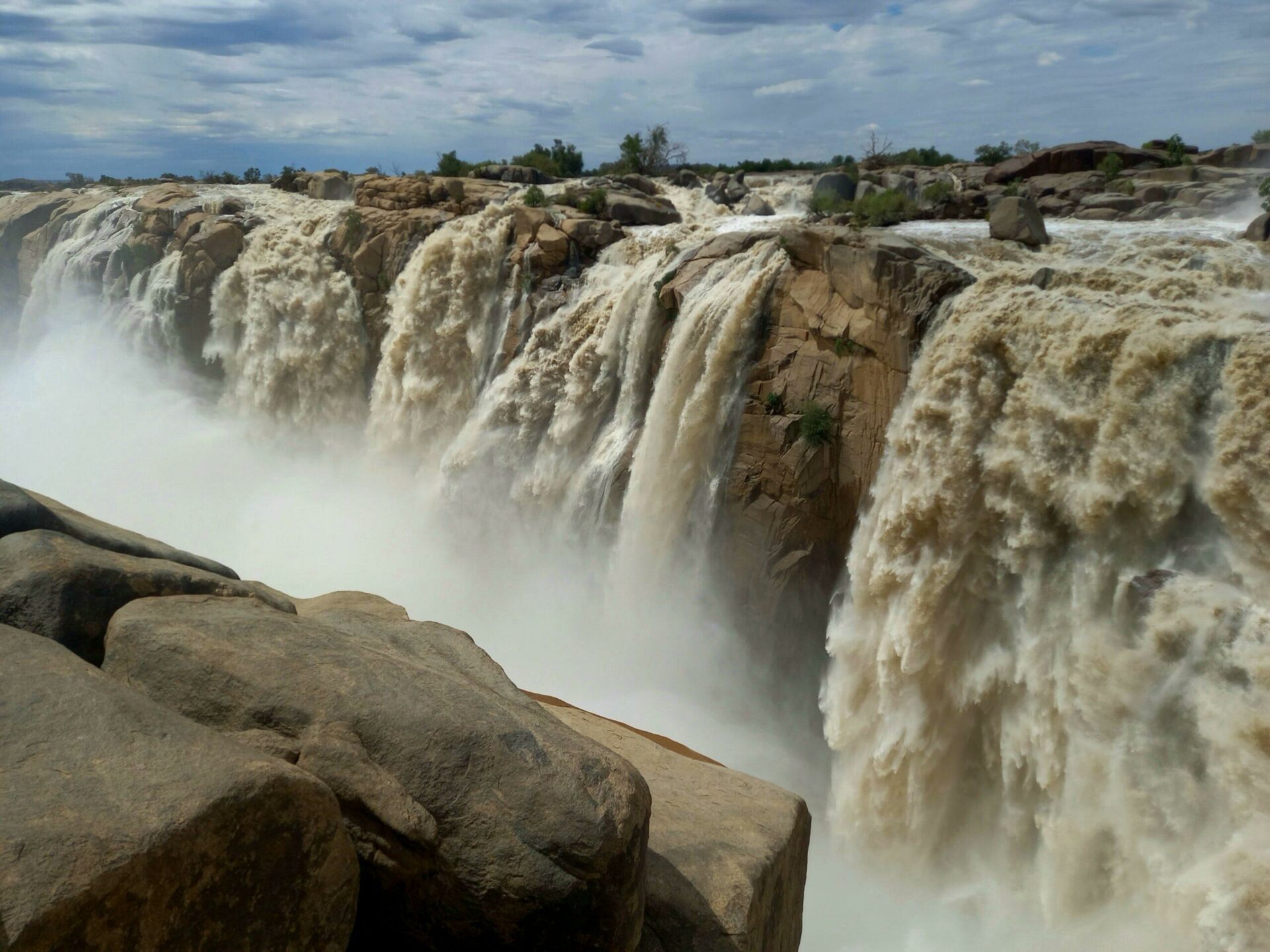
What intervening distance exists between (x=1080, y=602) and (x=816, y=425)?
3487mm

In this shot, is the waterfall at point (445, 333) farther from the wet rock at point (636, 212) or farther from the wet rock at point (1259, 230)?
the wet rock at point (1259, 230)

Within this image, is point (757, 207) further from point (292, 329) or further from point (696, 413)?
point (292, 329)

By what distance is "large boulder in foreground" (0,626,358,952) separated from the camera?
2.51 metres

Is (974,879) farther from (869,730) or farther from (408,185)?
(408,185)

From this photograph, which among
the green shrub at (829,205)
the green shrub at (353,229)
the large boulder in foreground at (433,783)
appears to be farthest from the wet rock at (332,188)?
the large boulder in foreground at (433,783)

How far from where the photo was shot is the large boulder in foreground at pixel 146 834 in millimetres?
2514

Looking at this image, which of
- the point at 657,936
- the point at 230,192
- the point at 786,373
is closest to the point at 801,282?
the point at 786,373

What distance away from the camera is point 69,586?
4.05 metres

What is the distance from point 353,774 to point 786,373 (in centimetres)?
809

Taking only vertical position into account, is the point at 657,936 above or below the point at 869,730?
above

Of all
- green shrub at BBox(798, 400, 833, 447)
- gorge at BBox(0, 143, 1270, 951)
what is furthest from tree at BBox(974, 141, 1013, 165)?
green shrub at BBox(798, 400, 833, 447)

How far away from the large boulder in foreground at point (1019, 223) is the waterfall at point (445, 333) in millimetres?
7393

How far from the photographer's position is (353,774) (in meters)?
3.42

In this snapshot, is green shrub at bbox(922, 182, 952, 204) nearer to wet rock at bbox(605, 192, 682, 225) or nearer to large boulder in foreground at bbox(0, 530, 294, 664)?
wet rock at bbox(605, 192, 682, 225)
